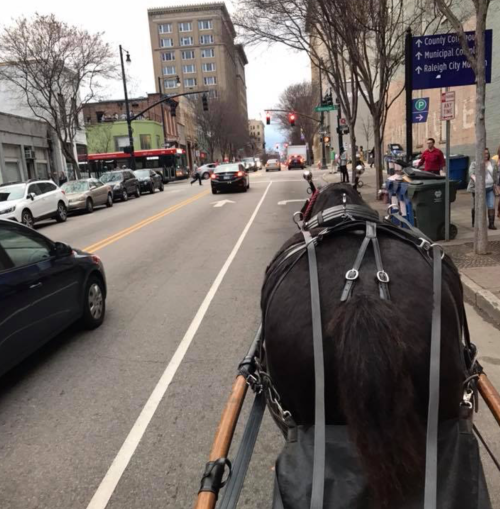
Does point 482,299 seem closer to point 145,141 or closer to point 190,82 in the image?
point 145,141

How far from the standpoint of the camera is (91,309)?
19.9 feet

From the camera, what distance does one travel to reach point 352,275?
188 cm

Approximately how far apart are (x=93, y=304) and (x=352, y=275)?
16.1 feet

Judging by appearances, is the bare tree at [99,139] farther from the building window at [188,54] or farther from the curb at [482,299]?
the building window at [188,54]

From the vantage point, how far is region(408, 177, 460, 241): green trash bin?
975 centimetres

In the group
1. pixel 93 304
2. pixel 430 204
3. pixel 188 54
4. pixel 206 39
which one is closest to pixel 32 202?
pixel 93 304

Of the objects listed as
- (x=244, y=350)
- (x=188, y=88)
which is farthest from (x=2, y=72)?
(x=188, y=88)

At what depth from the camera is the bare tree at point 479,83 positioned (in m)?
7.77

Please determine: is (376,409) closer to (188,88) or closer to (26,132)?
(26,132)

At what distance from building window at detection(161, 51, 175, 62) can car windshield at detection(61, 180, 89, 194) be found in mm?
116740

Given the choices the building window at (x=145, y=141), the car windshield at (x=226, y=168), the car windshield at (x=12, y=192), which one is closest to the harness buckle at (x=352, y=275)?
the car windshield at (x=12, y=192)

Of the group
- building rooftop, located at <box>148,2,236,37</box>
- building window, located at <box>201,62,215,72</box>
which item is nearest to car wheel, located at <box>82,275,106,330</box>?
building rooftop, located at <box>148,2,236,37</box>

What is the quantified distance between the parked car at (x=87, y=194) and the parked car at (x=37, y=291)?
16.2 m

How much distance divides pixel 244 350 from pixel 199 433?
5.25ft
